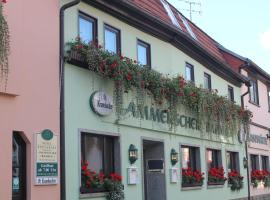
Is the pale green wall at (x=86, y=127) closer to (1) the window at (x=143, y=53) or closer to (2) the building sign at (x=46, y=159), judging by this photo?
(2) the building sign at (x=46, y=159)

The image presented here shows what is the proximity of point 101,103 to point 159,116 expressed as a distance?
318cm

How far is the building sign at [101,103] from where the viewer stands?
1224cm

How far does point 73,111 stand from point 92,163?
157 cm

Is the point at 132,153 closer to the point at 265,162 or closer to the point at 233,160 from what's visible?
the point at 233,160

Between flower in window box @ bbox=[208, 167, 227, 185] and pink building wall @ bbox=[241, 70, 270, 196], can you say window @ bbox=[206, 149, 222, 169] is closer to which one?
flower in window box @ bbox=[208, 167, 227, 185]

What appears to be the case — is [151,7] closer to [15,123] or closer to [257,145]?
[15,123]

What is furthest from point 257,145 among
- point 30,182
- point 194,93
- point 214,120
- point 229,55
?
point 30,182

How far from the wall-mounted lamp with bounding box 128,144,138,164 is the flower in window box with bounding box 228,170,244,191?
7784mm

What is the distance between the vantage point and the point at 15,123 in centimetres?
994

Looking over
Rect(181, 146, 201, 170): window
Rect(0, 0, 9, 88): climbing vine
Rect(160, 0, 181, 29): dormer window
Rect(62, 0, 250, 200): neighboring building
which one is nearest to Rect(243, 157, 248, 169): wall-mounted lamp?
Rect(62, 0, 250, 200): neighboring building

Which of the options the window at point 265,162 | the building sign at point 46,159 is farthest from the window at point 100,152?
the window at point 265,162

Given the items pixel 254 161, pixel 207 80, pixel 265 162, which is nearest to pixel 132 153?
pixel 207 80

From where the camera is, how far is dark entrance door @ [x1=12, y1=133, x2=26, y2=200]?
10.0 m

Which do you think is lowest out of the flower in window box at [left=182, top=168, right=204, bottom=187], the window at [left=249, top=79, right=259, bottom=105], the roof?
the flower in window box at [left=182, top=168, right=204, bottom=187]
